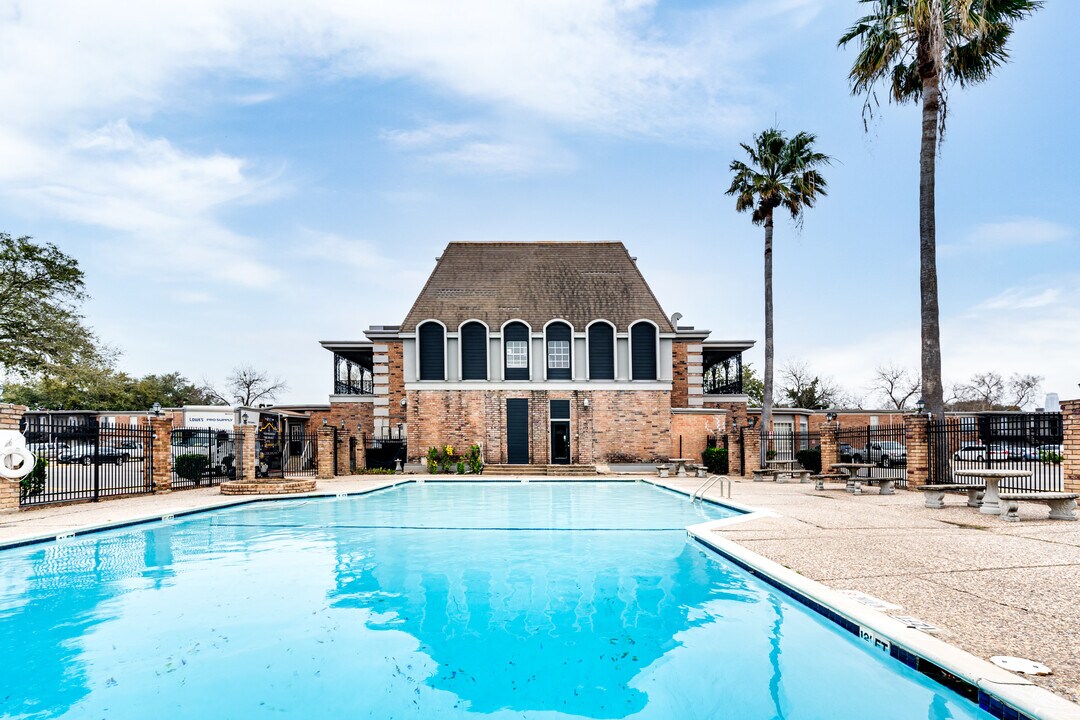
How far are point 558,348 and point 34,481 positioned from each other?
19.7 meters

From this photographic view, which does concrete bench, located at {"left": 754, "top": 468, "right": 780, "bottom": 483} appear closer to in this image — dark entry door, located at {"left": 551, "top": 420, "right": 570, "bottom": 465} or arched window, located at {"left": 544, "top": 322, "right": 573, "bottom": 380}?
dark entry door, located at {"left": 551, "top": 420, "right": 570, "bottom": 465}

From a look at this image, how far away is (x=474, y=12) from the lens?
1268 cm

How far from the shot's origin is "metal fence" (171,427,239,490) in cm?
1980

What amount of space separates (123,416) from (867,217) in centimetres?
5602

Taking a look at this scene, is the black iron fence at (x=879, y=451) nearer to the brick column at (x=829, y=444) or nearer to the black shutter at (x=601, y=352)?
the brick column at (x=829, y=444)

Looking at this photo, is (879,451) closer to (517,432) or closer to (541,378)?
(541,378)

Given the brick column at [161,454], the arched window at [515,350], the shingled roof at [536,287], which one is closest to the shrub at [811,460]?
the shingled roof at [536,287]

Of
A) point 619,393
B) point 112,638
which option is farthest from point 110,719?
point 619,393

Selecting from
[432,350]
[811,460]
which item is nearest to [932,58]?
[811,460]

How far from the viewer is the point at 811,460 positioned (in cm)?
2427

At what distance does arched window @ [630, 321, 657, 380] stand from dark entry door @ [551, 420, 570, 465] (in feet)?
13.3

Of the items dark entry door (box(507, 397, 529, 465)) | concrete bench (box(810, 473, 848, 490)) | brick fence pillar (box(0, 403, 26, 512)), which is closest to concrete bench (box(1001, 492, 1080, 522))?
concrete bench (box(810, 473, 848, 490))

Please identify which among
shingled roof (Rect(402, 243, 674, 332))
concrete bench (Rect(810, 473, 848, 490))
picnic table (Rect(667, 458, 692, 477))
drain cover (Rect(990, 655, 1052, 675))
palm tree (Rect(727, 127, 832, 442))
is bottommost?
picnic table (Rect(667, 458, 692, 477))

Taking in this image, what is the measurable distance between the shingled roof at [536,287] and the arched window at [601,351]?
1.92ft
